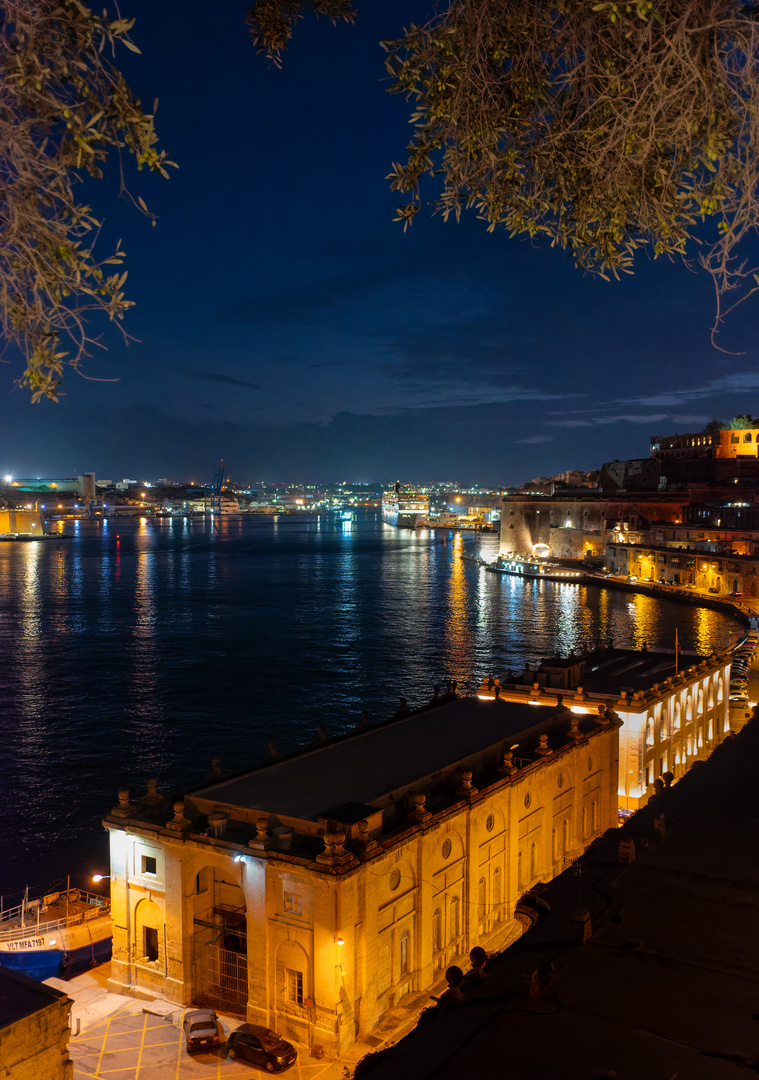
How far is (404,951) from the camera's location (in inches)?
573

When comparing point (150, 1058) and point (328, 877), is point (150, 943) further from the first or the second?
point (328, 877)

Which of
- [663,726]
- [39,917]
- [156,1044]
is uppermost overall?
[663,726]

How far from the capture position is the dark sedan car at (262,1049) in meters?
12.7

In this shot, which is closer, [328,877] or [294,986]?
[328,877]

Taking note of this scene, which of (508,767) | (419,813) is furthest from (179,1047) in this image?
(508,767)

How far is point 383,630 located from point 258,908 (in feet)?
139

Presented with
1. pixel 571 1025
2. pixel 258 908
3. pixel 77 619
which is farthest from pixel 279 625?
pixel 571 1025

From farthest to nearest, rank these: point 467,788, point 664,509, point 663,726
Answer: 1. point 664,509
2. point 663,726
3. point 467,788

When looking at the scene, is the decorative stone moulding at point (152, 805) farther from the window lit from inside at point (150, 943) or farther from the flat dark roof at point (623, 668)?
the flat dark roof at point (623, 668)

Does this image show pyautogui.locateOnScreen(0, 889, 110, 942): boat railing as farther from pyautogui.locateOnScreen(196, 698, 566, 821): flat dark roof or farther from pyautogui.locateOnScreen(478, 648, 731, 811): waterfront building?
pyautogui.locateOnScreen(478, 648, 731, 811): waterfront building

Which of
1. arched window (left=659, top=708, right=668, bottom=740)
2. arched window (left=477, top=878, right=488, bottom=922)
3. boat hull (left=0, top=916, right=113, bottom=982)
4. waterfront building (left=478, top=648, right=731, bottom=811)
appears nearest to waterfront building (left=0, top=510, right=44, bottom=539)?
waterfront building (left=478, top=648, right=731, bottom=811)

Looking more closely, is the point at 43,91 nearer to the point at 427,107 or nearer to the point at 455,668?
the point at 427,107

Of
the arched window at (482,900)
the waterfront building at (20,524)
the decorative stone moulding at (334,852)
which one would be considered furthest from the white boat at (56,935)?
the waterfront building at (20,524)

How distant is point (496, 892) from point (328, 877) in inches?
230
